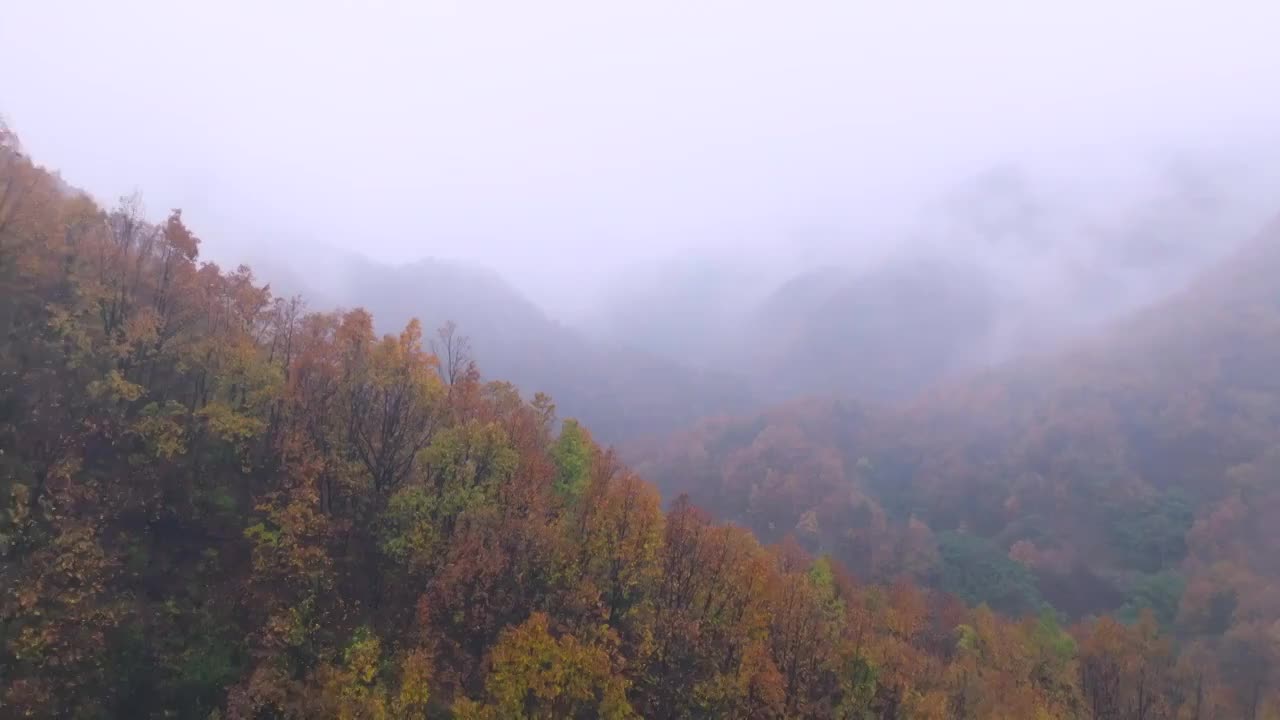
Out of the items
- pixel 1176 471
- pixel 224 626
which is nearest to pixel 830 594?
pixel 224 626

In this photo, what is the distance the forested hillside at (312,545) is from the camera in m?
25.6

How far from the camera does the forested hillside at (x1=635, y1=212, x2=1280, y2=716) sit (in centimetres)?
9488

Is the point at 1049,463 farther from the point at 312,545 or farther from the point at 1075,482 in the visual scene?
the point at 312,545

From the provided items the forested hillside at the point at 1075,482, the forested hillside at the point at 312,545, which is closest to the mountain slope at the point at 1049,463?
the forested hillside at the point at 1075,482

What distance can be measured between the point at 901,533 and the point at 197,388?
368 ft

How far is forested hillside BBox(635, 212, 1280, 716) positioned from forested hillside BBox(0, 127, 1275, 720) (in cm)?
6142

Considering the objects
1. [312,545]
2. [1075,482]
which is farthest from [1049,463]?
[312,545]

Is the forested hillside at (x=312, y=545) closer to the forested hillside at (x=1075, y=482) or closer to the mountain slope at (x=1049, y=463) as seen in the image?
the forested hillside at (x=1075, y=482)

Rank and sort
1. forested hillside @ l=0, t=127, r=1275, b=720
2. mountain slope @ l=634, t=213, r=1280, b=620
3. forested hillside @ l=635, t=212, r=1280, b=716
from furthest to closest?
mountain slope @ l=634, t=213, r=1280, b=620, forested hillside @ l=635, t=212, r=1280, b=716, forested hillside @ l=0, t=127, r=1275, b=720

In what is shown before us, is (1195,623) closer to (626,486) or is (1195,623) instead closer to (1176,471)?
(1176,471)

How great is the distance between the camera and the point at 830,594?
46656 millimetres

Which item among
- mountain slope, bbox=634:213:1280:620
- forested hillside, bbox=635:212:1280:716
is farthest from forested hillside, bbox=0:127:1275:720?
mountain slope, bbox=634:213:1280:620

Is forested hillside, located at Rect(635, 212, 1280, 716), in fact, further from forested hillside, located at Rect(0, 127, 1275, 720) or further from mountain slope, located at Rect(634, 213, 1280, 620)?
forested hillside, located at Rect(0, 127, 1275, 720)

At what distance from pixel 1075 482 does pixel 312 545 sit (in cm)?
14257
